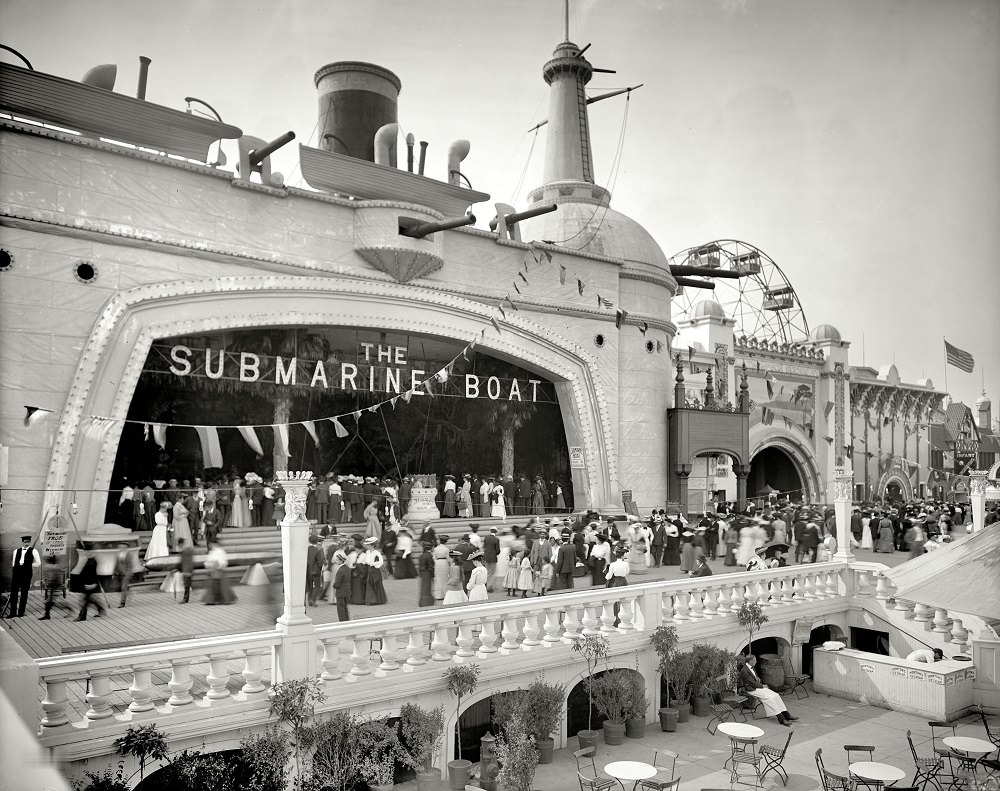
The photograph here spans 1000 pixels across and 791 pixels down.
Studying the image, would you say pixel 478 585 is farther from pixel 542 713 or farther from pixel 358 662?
pixel 358 662

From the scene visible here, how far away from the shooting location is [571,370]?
2702 centimetres

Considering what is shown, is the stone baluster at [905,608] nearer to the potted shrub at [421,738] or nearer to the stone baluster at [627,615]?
the stone baluster at [627,615]

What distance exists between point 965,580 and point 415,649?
697 cm

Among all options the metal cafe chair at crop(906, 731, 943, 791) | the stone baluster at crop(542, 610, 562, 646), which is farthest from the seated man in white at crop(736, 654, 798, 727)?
the stone baluster at crop(542, 610, 562, 646)

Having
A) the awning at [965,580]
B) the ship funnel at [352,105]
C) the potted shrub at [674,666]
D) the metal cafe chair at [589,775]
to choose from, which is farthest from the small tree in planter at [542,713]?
the ship funnel at [352,105]

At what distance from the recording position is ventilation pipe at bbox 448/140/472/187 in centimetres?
2494

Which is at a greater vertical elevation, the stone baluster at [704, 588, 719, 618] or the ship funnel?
the ship funnel

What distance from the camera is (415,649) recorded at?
10891mm

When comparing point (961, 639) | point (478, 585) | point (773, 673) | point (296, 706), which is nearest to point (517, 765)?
point (296, 706)

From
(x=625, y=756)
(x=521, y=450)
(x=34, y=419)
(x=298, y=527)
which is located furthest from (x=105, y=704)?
(x=521, y=450)

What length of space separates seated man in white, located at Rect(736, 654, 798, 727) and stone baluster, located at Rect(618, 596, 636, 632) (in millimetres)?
2377

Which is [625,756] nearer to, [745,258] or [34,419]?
[34,419]

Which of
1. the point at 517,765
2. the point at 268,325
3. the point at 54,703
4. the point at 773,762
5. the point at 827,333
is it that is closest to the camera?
the point at 54,703

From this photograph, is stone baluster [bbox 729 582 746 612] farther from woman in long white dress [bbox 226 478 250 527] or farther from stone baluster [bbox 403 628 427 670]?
woman in long white dress [bbox 226 478 250 527]
